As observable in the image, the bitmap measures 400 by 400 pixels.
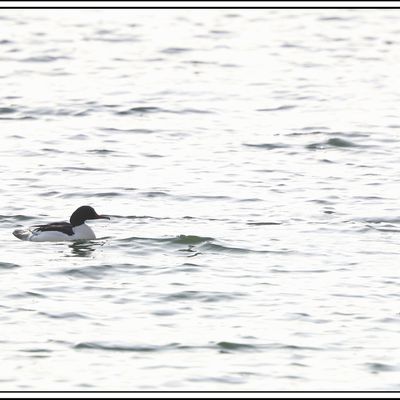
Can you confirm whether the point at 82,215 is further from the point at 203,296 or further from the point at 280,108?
the point at 280,108

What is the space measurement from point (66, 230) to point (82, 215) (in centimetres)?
33

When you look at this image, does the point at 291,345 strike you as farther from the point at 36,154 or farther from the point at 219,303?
the point at 36,154

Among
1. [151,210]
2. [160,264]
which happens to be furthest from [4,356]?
[151,210]

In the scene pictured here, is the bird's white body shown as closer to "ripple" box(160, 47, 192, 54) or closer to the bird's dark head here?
the bird's dark head

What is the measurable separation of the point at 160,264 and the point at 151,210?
3202 mm

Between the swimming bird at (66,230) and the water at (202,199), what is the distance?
144mm

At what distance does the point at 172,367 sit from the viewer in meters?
15.7

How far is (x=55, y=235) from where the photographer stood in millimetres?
21422

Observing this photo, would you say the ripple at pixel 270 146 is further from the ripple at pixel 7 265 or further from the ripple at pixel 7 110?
the ripple at pixel 7 265

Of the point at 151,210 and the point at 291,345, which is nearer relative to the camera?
the point at 291,345

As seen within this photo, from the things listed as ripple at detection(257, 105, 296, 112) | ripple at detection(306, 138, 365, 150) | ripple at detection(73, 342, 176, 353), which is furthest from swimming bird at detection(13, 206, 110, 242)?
ripple at detection(257, 105, 296, 112)

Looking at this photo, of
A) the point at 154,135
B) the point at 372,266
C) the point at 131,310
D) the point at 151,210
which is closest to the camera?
the point at 131,310

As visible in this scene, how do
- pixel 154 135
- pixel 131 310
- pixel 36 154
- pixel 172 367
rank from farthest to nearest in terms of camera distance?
pixel 154 135
pixel 36 154
pixel 131 310
pixel 172 367

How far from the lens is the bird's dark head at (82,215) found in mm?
21672
